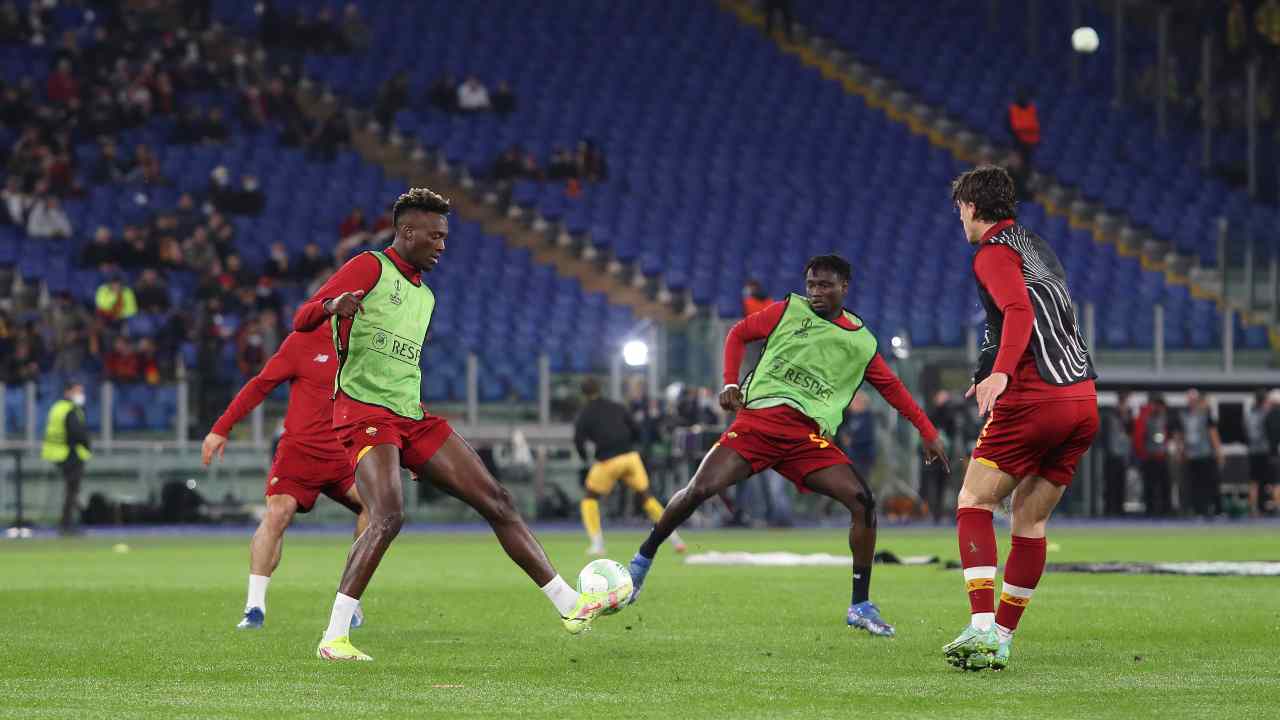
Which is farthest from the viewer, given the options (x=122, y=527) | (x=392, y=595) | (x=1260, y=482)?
(x=1260, y=482)

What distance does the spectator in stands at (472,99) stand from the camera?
133 feet

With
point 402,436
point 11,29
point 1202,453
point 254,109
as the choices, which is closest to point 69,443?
point 254,109

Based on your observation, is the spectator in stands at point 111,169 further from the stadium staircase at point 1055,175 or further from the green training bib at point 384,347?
the green training bib at point 384,347

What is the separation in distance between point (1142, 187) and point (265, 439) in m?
18.8

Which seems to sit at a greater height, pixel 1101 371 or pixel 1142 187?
pixel 1142 187

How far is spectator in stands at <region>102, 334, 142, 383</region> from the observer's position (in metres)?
30.6

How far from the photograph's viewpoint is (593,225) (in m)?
37.8

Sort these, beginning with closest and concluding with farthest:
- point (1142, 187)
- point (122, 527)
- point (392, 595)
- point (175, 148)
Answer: point (392, 595) < point (122, 527) < point (175, 148) < point (1142, 187)

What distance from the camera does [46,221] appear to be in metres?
35.0

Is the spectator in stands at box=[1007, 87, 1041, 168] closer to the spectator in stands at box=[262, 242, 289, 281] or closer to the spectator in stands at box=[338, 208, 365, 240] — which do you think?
the spectator in stands at box=[338, 208, 365, 240]

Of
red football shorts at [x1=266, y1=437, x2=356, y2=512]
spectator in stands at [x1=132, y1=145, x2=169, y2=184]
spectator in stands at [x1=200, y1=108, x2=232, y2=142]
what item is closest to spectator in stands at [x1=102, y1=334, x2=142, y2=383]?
spectator in stands at [x1=132, y1=145, x2=169, y2=184]

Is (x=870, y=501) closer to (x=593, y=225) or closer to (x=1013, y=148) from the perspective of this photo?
(x=593, y=225)

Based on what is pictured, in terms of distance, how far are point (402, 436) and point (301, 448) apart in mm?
2776

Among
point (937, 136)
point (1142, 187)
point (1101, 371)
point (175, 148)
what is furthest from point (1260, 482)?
point (175, 148)
